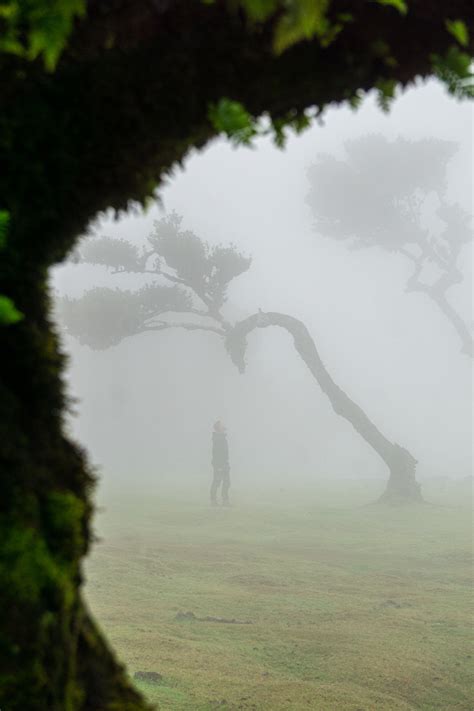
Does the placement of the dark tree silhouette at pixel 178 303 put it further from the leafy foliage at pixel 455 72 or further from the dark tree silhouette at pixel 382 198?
the leafy foliage at pixel 455 72

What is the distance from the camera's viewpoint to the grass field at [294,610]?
5.89 metres

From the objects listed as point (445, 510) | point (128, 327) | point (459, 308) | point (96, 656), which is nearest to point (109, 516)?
point (128, 327)

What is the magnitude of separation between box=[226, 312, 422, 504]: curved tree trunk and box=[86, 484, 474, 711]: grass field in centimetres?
357

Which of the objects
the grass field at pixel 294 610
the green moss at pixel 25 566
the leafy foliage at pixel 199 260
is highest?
the leafy foliage at pixel 199 260

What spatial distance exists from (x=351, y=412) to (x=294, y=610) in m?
15.2

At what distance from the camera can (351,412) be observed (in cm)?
2348

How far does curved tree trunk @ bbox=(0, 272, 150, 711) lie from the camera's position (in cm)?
132

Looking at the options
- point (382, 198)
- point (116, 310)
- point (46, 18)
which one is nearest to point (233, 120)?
point (46, 18)

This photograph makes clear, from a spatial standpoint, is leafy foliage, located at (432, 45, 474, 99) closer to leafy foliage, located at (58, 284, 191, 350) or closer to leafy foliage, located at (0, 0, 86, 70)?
leafy foliage, located at (0, 0, 86, 70)

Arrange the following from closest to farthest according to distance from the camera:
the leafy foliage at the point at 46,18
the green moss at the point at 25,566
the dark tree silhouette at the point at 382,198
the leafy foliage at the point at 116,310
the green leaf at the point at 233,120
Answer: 1. the leafy foliage at the point at 46,18
2. the green moss at the point at 25,566
3. the green leaf at the point at 233,120
4. the leafy foliage at the point at 116,310
5. the dark tree silhouette at the point at 382,198

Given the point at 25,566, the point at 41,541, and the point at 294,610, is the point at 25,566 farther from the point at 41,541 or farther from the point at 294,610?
the point at 294,610

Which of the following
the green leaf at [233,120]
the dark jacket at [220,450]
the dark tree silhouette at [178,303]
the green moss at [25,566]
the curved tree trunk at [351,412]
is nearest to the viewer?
the green moss at [25,566]

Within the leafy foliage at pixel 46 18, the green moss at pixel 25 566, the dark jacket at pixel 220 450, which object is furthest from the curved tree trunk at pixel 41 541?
the dark jacket at pixel 220 450

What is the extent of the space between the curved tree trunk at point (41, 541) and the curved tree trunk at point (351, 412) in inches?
810
